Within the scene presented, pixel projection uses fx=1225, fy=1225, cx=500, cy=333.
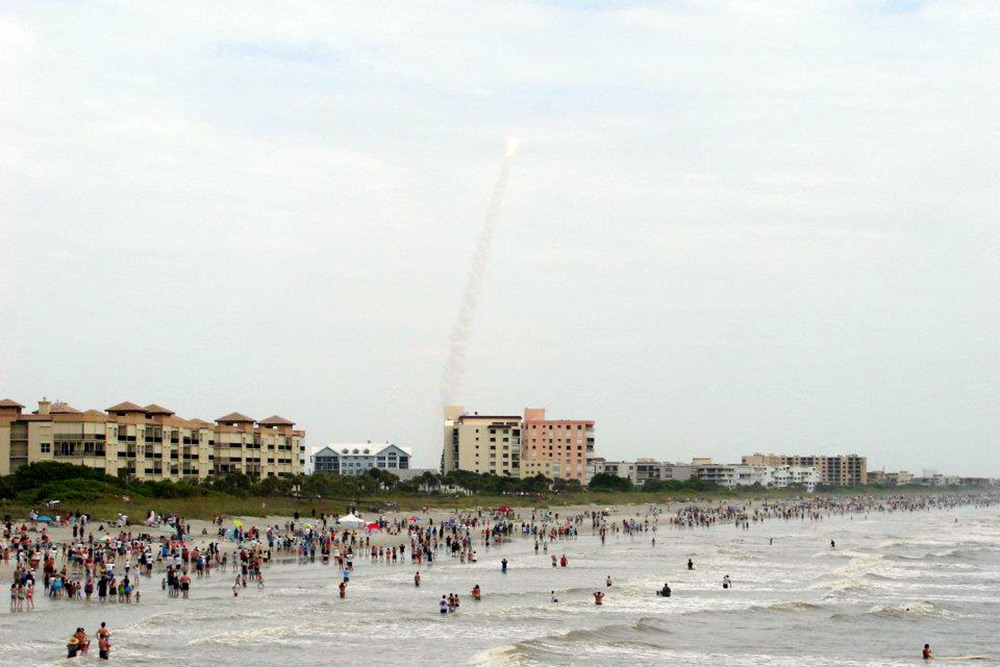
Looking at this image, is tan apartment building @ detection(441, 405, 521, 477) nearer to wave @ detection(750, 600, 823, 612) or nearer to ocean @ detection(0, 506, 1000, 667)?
ocean @ detection(0, 506, 1000, 667)

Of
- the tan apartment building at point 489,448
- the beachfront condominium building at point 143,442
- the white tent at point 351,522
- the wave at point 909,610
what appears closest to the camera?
the wave at point 909,610

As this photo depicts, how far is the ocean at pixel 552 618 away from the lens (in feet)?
117

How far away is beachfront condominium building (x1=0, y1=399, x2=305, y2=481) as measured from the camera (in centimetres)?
9969

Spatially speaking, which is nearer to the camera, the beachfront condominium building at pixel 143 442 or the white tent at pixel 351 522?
the white tent at pixel 351 522

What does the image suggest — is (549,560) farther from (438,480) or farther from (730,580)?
(438,480)

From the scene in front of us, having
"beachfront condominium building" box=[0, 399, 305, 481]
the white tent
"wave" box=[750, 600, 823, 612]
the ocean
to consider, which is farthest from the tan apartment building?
"wave" box=[750, 600, 823, 612]

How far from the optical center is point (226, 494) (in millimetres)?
100062

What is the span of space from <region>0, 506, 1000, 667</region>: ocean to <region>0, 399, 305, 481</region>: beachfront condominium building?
141 feet

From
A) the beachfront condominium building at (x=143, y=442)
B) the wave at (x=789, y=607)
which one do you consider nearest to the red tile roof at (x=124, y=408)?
the beachfront condominium building at (x=143, y=442)

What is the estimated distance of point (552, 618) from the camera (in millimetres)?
44094

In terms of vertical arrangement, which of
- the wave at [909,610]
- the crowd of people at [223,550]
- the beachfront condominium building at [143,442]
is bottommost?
the wave at [909,610]

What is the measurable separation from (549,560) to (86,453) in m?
46.9

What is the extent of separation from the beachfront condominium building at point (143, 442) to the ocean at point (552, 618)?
43.0 meters

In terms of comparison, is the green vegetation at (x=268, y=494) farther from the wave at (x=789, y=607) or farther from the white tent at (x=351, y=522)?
the wave at (x=789, y=607)
